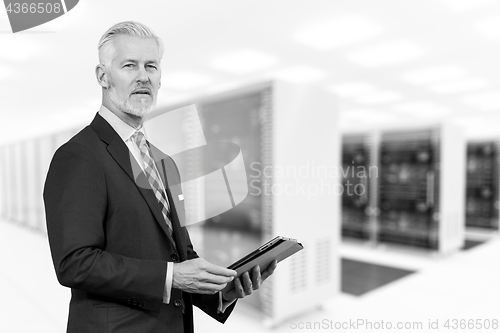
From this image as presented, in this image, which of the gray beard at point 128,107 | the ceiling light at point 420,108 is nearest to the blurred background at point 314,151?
the gray beard at point 128,107

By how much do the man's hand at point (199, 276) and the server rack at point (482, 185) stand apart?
28.8ft

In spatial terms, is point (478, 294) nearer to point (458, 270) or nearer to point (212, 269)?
point (458, 270)

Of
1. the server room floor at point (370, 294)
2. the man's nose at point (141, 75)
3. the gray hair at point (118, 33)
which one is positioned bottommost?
the server room floor at point (370, 294)

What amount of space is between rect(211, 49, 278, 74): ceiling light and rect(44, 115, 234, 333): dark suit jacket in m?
5.75

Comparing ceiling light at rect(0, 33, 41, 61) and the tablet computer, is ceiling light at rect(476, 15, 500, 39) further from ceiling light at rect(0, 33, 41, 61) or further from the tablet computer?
ceiling light at rect(0, 33, 41, 61)

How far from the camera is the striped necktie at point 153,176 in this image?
109cm

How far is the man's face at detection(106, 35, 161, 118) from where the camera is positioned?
1029 mm

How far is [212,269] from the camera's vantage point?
94 cm

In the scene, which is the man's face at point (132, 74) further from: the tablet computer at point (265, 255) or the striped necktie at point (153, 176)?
the tablet computer at point (265, 255)

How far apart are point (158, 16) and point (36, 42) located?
1.95 m

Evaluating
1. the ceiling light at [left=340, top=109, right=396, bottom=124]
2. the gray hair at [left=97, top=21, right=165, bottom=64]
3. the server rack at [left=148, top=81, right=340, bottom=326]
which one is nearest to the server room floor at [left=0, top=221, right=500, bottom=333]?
the server rack at [left=148, top=81, right=340, bottom=326]

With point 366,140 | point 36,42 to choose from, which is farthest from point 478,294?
point 36,42

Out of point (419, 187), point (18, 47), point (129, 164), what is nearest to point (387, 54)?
point (419, 187)

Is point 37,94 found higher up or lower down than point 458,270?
higher up
